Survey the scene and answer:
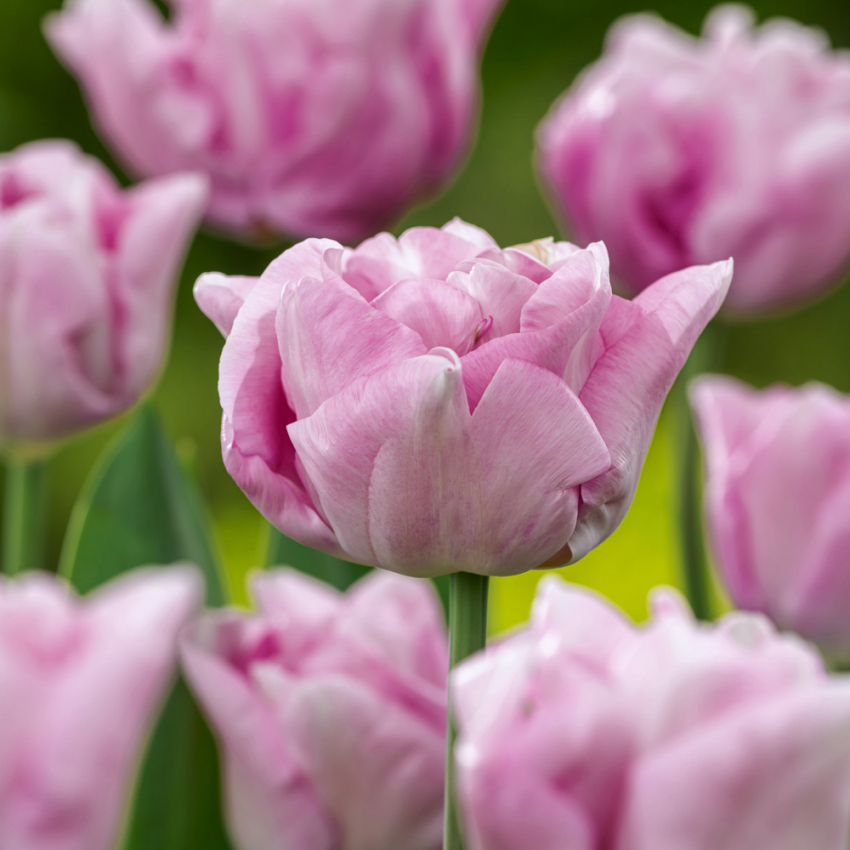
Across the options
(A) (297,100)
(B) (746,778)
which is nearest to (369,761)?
(B) (746,778)

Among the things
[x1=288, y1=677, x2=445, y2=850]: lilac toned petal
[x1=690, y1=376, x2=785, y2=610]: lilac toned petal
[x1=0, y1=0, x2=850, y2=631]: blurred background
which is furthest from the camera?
[x1=0, y1=0, x2=850, y2=631]: blurred background

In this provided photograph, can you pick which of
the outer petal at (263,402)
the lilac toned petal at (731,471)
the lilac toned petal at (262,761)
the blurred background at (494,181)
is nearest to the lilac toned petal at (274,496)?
the outer petal at (263,402)

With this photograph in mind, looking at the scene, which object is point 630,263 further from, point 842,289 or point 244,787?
point 842,289

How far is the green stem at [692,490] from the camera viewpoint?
457mm

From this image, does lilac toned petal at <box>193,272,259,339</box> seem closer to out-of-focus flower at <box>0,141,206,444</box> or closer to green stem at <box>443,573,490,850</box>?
green stem at <box>443,573,490,850</box>

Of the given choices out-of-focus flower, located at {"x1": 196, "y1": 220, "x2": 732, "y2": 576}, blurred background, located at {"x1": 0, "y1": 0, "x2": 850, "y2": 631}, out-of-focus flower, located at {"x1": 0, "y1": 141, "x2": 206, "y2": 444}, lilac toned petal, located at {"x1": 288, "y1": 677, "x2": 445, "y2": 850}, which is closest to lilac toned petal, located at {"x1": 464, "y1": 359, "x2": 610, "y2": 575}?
out-of-focus flower, located at {"x1": 196, "y1": 220, "x2": 732, "y2": 576}

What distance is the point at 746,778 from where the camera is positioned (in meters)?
0.21

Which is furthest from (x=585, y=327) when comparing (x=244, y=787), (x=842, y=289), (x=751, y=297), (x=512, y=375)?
(x=842, y=289)

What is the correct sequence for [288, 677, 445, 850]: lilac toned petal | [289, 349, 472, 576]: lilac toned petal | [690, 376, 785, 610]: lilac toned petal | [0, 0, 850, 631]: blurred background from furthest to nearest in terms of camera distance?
[0, 0, 850, 631]: blurred background
[690, 376, 785, 610]: lilac toned petal
[288, 677, 445, 850]: lilac toned petal
[289, 349, 472, 576]: lilac toned petal

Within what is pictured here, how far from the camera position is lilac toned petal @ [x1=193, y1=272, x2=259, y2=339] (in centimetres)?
22

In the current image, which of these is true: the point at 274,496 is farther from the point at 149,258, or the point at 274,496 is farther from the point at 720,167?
the point at 720,167

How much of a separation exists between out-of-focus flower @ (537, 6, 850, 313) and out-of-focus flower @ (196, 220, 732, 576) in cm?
25

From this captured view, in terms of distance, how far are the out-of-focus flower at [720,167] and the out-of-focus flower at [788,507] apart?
0.08 meters

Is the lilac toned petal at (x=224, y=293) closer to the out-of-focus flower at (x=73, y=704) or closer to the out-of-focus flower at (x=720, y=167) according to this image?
the out-of-focus flower at (x=73, y=704)
